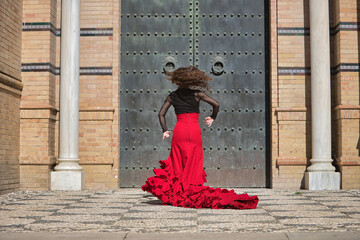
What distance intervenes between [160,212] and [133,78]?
518 cm

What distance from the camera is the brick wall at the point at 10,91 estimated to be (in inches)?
368

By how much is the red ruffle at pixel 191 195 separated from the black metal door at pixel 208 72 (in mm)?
3424

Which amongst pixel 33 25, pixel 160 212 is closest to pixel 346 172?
pixel 160 212

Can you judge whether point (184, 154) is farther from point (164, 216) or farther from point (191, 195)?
point (164, 216)

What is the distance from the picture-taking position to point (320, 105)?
1019 centimetres

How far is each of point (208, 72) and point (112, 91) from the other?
1.90 metres

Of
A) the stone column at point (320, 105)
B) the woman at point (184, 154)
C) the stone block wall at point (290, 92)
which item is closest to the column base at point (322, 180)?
the stone column at point (320, 105)

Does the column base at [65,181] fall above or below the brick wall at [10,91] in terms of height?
below

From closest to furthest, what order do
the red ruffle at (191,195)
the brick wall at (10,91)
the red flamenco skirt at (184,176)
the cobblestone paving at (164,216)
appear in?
the cobblestone paving at (164,216) < the red ruffle at (191,195) < the red flamenco skirt at (184,176) < the brick wall at (10,91)

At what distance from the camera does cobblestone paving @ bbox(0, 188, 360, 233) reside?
486 centimetres

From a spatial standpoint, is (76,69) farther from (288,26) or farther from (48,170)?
(288,26)

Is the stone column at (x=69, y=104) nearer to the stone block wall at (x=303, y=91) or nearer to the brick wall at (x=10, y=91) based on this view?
the brick wall at (x=10, y=91)

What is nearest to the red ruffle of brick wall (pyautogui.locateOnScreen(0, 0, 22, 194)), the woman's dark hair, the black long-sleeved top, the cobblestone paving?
the cobblestone paving

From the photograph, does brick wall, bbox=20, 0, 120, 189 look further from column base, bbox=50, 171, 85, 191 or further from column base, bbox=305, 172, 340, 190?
column base, bbox=305, 172, 340, 190
